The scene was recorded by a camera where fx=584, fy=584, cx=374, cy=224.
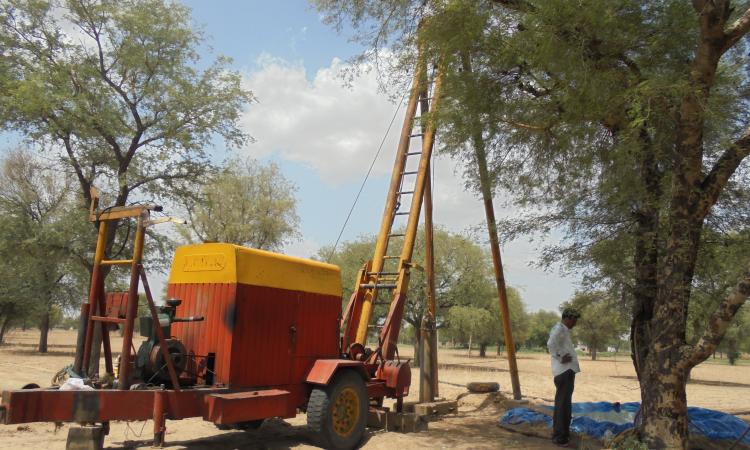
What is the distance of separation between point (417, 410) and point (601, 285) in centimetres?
405

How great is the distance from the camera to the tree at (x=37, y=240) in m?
20.6

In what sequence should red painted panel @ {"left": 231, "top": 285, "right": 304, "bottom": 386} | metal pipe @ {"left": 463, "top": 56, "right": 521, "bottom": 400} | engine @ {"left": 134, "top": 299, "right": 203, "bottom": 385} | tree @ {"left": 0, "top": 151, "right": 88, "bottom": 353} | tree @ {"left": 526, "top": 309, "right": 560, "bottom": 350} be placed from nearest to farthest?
engine @ {"left": 134, "top": 299, "right": 203, "bottom": 385}
red painted panel @ {"left": 231, "top": 285, "right": 304, "bottom": 386}
metal pipe @ {"left": 463, "top": 56, "right": 521, "bottom": 400}
tree @ {"left": 0, "top": 151, "right": 88, "bottom": 353}
tree @ {"left": 526, "top": 309, "right": 560, "bottom": 350}

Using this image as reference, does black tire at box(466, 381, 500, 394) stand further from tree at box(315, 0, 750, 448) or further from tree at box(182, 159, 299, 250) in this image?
tree at box(182, 159, 299, 250)

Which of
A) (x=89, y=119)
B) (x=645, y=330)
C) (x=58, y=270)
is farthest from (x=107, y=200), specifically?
(x=645, y=330)

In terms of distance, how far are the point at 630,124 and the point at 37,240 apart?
771 inches

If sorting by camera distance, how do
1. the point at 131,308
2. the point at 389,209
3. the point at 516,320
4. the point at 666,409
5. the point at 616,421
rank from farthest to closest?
1. the point at 516,320
2. the point at 389,209
3. the point at 616,421
4. the point at 666,409
5. the point at 131,308

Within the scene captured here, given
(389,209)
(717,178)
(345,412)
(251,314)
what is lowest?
(345,412)

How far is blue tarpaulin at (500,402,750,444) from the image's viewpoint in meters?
8.49

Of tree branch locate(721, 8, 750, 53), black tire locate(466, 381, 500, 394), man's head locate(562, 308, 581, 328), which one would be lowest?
black tire locate(466, 381, 500, 394)

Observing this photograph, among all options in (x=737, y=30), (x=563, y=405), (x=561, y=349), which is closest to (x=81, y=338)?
(x=561, y=349)

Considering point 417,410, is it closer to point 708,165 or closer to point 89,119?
point 708,165

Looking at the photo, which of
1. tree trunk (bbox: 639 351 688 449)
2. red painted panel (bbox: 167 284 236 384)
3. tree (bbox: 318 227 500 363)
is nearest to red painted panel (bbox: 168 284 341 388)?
red painted panel (bbox: 167 284 236 384)

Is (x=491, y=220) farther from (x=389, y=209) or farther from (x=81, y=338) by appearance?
(x=81, y=338)

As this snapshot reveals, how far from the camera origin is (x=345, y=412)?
822cm
